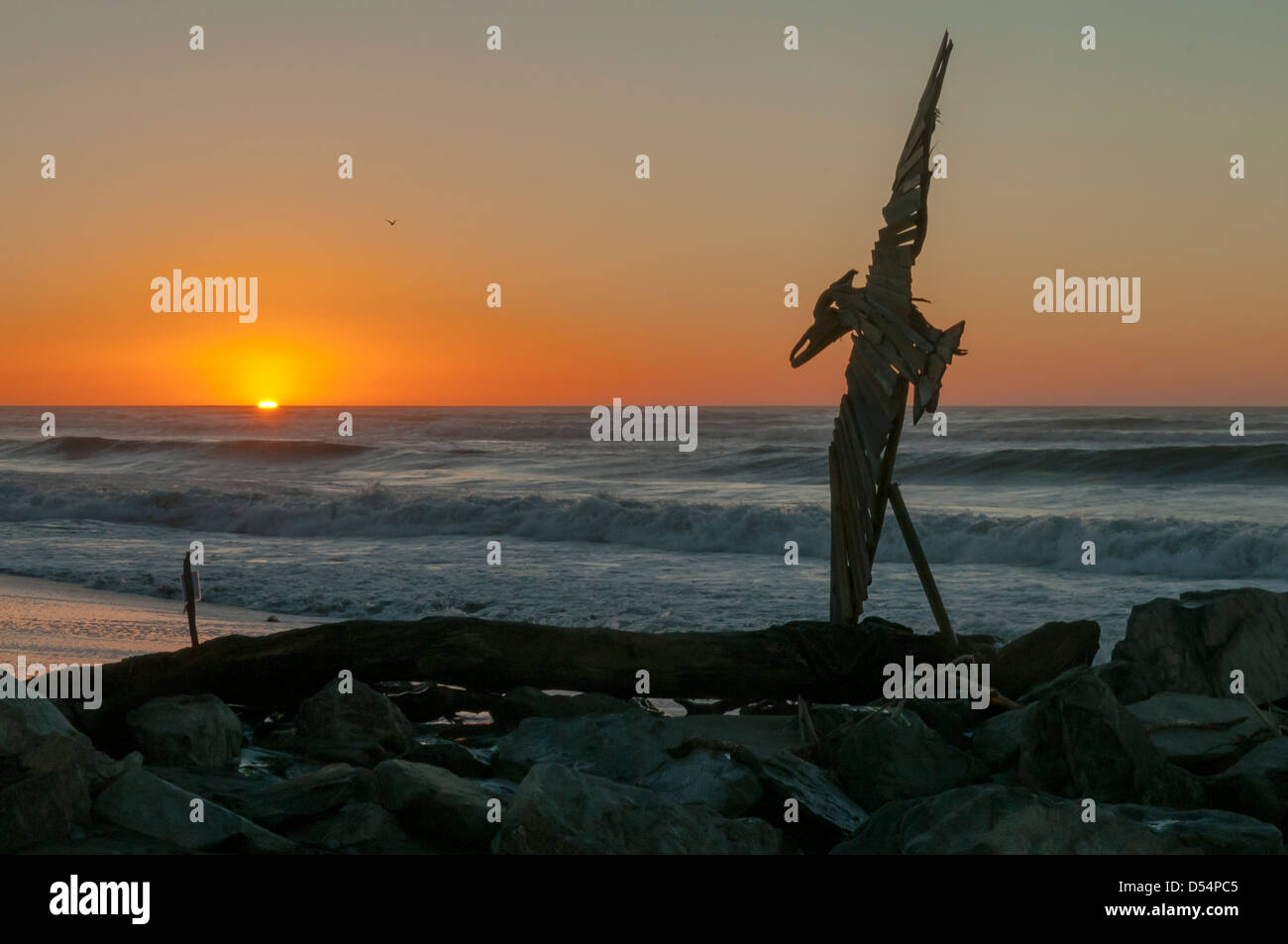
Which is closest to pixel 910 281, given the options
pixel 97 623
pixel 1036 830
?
pixel 1036 830

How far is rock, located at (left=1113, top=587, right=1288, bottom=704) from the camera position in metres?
6.12

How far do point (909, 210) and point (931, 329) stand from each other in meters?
0.59

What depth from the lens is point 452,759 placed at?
5.34 m

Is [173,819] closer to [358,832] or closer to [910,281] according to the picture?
[358,832]

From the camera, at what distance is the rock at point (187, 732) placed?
5137 millimetres

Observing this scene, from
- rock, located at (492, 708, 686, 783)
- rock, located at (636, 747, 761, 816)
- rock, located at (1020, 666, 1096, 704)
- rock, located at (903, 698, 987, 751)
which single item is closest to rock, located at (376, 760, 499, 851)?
rock, located at (636, 747, 761, 816)

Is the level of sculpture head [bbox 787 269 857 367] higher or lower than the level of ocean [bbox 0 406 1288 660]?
higher

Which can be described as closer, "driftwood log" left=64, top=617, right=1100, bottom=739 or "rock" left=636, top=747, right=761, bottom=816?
"rock" left=636, top=747, right=761, bottom=816

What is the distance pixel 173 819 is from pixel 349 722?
5.68ft

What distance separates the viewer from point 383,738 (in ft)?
18.6

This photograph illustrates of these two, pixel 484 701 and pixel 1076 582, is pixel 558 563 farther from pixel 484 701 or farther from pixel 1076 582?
pixel 484 701

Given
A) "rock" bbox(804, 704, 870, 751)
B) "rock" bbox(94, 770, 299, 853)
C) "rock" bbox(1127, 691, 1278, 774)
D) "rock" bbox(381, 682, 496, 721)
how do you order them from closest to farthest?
"rock" bbox(94, 770, 299, 853)
"rock" bbox(1127, 691, 1278, 774)
"rock" bbox(804, 704, 870, 751)
"rock" bbox(381, 682, 496, 721)

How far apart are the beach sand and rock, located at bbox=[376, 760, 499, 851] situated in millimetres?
4824

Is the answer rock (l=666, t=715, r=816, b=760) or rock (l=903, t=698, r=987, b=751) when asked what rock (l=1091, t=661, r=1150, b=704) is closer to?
rock (l=903, t=698, r=987, b=751)
